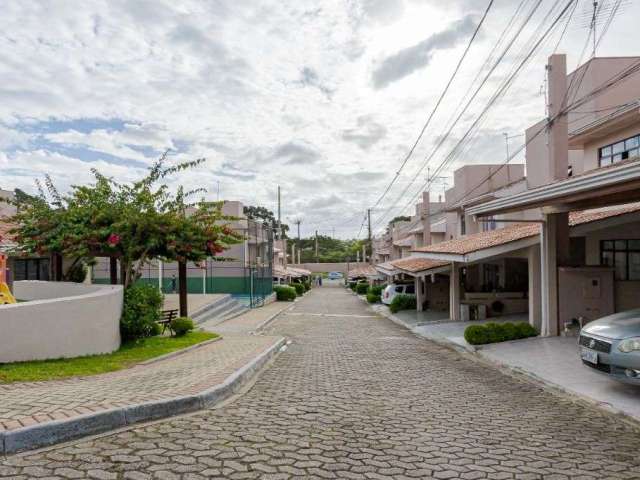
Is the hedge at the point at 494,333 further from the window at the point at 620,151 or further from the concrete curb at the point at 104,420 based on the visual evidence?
the window at the point at 620,151

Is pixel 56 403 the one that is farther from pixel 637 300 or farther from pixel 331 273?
pixel 331 273

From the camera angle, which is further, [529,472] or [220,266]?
[220,266]

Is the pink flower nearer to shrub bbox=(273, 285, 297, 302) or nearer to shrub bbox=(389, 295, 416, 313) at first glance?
shrub bbox=(389, 295, 416, 313)

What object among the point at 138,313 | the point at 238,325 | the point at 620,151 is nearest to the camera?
the point at 138,313

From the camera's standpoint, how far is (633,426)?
6234 millimetres

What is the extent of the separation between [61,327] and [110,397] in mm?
3316

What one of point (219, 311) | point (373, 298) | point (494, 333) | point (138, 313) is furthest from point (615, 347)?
point (373, 298)

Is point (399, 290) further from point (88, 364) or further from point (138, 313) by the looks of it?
point (88, 364)

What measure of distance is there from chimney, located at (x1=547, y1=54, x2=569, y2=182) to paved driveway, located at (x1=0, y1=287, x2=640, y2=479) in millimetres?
9372

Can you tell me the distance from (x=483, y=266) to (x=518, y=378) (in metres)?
15.1

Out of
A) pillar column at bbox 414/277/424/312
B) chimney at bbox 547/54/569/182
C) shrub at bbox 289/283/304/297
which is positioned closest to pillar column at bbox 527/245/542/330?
chimney at bbox 547/54/569/182

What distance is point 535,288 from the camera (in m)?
15.4

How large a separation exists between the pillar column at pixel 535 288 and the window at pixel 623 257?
1.78 m

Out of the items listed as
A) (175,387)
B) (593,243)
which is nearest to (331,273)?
(593,243)
